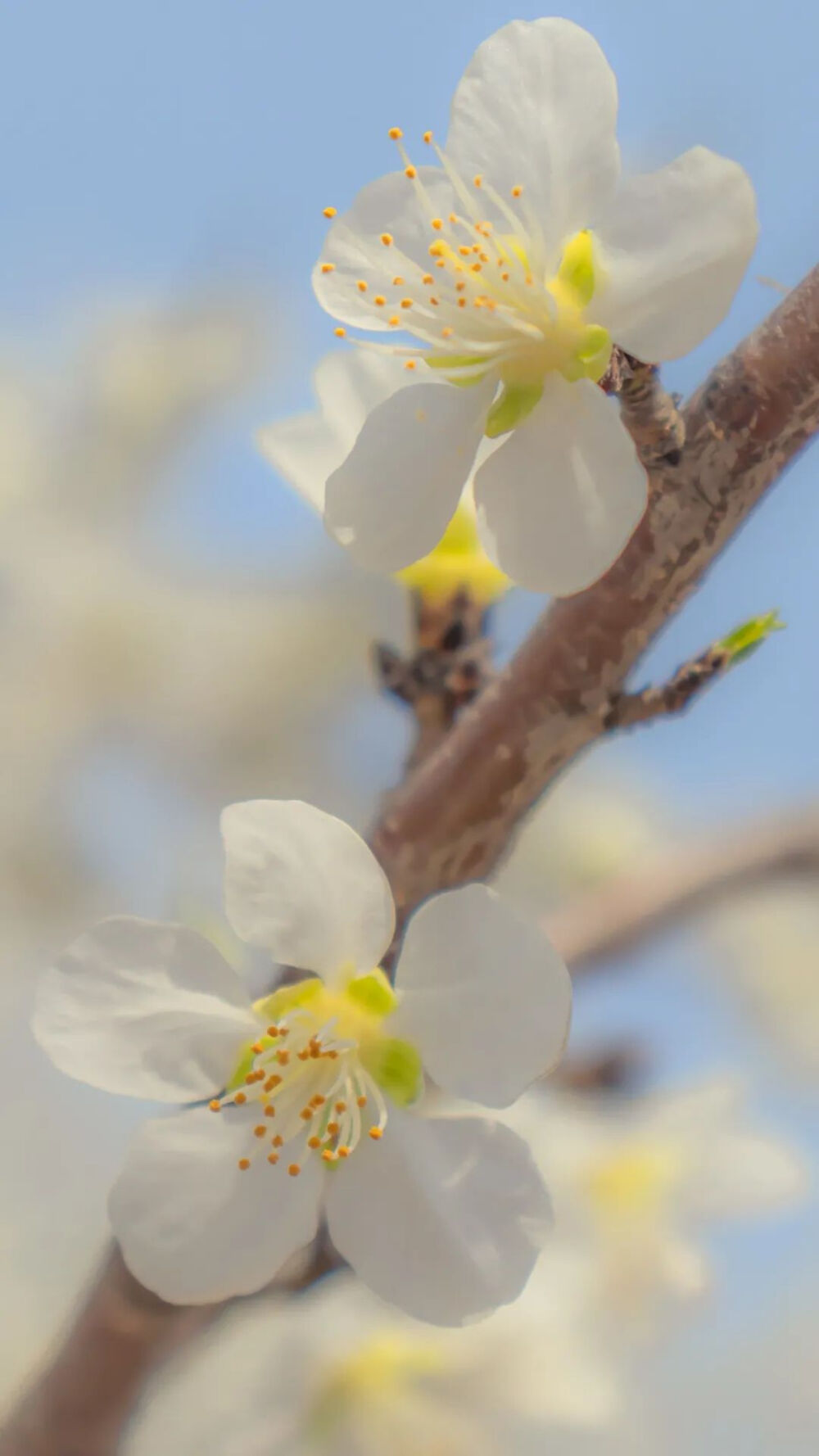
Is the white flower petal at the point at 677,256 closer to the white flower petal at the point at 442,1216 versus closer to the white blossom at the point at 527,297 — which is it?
the white blossom at the point at 527,297

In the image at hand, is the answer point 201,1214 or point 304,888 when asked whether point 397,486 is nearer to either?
point 304,888

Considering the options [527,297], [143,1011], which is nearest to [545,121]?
[527,297]

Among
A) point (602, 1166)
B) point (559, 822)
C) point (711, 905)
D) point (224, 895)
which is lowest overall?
point (559, 822)

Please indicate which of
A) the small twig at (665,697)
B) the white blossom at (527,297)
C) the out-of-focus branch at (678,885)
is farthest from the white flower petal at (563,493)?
the out-of-focus branch at (678,885)

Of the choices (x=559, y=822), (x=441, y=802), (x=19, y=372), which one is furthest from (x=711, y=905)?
(x=19, y=372)

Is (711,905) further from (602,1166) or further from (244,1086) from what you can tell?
(244,1086)

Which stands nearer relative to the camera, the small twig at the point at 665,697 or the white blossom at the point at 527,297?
the white blossom at the point at 527,297
